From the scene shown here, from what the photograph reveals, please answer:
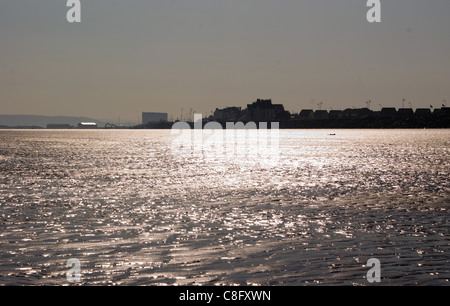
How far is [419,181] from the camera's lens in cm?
5275

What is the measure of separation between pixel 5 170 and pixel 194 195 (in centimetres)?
3275

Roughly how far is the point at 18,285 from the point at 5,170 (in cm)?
5073

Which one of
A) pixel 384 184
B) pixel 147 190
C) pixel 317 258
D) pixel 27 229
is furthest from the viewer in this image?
pixel 384 184

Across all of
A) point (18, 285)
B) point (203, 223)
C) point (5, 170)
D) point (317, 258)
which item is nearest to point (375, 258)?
point (317, 258)

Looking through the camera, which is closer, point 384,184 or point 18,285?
point 18,285

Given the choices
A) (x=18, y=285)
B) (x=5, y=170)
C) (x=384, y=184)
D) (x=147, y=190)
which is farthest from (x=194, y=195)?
(x=5, y=170)

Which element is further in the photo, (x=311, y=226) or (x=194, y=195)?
(x=194, y=195)
